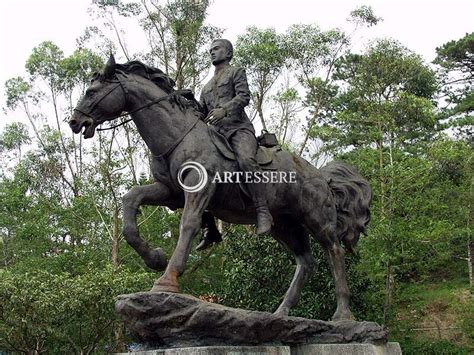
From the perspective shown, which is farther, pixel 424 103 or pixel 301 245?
pixel 424 103

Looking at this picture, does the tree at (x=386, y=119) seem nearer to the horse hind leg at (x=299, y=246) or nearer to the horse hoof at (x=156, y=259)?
the horse hind leg at (x=299, y=246)

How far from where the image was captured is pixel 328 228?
7449 millimetres

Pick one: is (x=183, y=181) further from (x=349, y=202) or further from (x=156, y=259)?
(x=349, y=202)

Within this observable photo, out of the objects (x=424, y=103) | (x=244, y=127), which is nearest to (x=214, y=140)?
(x=244, y=127)

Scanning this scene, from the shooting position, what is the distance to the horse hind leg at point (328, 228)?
7.35m

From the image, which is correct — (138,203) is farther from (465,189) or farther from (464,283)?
(464,283)

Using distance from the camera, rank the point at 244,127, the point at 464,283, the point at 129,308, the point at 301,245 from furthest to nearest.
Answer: the point at 464,283 → the point at 301,245 → the point at 244,127 → the point at 129,308

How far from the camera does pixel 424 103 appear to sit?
836 inches

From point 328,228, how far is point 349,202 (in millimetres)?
622

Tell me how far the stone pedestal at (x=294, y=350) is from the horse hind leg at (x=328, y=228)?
535 mm

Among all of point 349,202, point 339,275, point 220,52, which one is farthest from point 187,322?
point 220,52

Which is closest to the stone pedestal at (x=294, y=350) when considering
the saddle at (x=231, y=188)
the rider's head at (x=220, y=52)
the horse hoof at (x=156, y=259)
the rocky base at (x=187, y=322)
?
the rocky base at (x=187, y=322)

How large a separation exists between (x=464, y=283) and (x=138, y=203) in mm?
22808

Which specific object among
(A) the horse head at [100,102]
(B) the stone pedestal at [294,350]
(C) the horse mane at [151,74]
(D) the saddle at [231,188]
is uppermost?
(C) the horse mane at [151,74]
